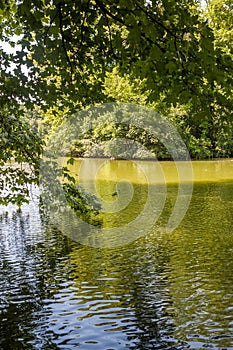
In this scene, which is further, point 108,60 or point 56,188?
point 56,188

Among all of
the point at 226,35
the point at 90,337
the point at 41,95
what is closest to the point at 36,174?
the point at 41,95

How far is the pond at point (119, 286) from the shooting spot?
5.91 m

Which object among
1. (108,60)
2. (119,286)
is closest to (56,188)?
(119,286)

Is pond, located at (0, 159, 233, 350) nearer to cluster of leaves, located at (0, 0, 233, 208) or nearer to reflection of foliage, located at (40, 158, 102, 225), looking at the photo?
reflection of foliage, located at (40, 158, 102, 225)

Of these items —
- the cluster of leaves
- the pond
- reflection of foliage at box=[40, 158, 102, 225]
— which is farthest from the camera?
reflection of foliage at box=[40, 158, 102, 225]

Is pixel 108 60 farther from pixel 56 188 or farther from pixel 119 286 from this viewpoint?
pixel 56 188

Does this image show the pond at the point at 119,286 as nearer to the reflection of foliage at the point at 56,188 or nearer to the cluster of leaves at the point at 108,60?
the reflection of foliage at the point at 56,188

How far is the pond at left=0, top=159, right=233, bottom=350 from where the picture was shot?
19.4 feet

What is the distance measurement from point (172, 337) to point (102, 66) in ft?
11.5

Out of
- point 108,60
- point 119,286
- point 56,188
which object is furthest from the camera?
point 56,188

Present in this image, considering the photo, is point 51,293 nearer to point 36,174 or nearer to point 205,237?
point 36,174

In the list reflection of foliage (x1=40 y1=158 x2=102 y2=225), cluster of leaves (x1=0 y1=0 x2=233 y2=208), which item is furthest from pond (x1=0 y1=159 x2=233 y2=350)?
cluster of leaves (x1=0 y1=0 x2=233 y2=208)

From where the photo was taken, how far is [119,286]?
778 centimetres

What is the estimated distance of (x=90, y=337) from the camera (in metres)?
5.93
